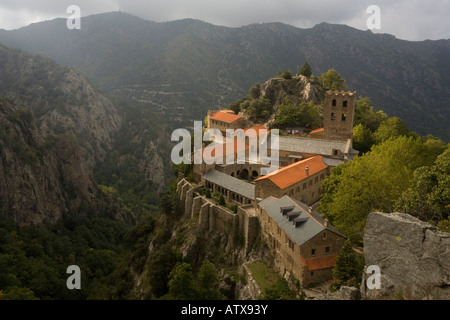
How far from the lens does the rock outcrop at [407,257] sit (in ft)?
50.8

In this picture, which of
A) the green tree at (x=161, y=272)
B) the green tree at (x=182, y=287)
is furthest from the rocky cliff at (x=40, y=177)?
the green tree at (x=182, y=287)

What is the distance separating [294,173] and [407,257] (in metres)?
24.0

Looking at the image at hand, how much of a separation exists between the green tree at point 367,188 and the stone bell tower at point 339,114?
57.3 ft

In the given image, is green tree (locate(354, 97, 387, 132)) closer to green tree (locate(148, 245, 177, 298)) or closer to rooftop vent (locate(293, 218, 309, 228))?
rooftop vent (locate(293, 218, 309, 228))

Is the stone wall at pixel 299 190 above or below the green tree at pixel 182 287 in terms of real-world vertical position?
above

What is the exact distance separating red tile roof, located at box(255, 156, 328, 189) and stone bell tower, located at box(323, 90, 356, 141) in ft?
33.7

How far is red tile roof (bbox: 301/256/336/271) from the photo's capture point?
2766 centimetres

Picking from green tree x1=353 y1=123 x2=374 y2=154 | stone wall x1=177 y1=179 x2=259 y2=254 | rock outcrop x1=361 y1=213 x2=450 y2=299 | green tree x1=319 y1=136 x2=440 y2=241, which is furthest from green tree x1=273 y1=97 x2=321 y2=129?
rock outcrop x1=361 y1=213 x2=450 y2=299

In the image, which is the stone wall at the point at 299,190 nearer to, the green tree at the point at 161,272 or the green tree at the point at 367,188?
the green tree at the point at 367,188

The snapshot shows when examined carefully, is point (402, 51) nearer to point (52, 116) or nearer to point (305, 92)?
point (305, 92)

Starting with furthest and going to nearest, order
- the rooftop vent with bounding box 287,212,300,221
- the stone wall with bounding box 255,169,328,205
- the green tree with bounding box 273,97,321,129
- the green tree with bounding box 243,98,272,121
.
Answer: the green tree with bounding box 243,98,272,121, the green tree with bounding box 273,97,321,129, the stone wall with bounding box 255,169,328,205, the rooftop vent with bounding box 287,212,300,221

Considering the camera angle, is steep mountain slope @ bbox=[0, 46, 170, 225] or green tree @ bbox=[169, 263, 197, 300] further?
steep mountain slope @ bbox=[0, 46, 170, 225]

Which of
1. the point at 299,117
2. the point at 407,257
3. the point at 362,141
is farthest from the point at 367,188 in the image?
the point at 299,117

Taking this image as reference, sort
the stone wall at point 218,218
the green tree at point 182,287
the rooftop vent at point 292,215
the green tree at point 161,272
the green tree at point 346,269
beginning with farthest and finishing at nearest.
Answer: the green tree at point 161,272, the stone wall at point 218,218, the rooftop vent at point 292,215, the green tree at point 182,287, the green tree at point 346,269
